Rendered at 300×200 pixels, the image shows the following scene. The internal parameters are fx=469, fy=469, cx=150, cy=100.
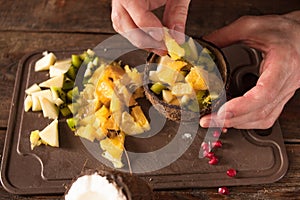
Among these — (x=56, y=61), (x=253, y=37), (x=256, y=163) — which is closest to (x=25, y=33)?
(x=56, y=61)

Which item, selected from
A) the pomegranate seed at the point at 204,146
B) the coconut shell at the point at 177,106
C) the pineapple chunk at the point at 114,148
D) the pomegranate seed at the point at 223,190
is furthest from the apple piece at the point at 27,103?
the pomegranate seed at the point at 223,190

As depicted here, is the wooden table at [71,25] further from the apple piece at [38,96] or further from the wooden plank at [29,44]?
the apple piece at [38,96]

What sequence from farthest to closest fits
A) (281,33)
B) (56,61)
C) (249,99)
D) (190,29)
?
(190,29) → (56,61) → (281,33) → (249,99)

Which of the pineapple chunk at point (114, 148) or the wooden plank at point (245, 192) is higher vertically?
the pineapple chunk at point (114, 148)

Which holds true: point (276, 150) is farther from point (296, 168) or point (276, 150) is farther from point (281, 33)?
point (281, 33)

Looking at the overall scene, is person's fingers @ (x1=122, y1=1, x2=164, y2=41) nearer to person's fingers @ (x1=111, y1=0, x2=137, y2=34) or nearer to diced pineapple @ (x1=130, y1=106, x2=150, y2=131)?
person's fingers @ (x1=111, y1=0, x2=137, y2=34)

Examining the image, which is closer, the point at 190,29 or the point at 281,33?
the point at 281,33

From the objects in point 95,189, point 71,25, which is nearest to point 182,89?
point 95,189
